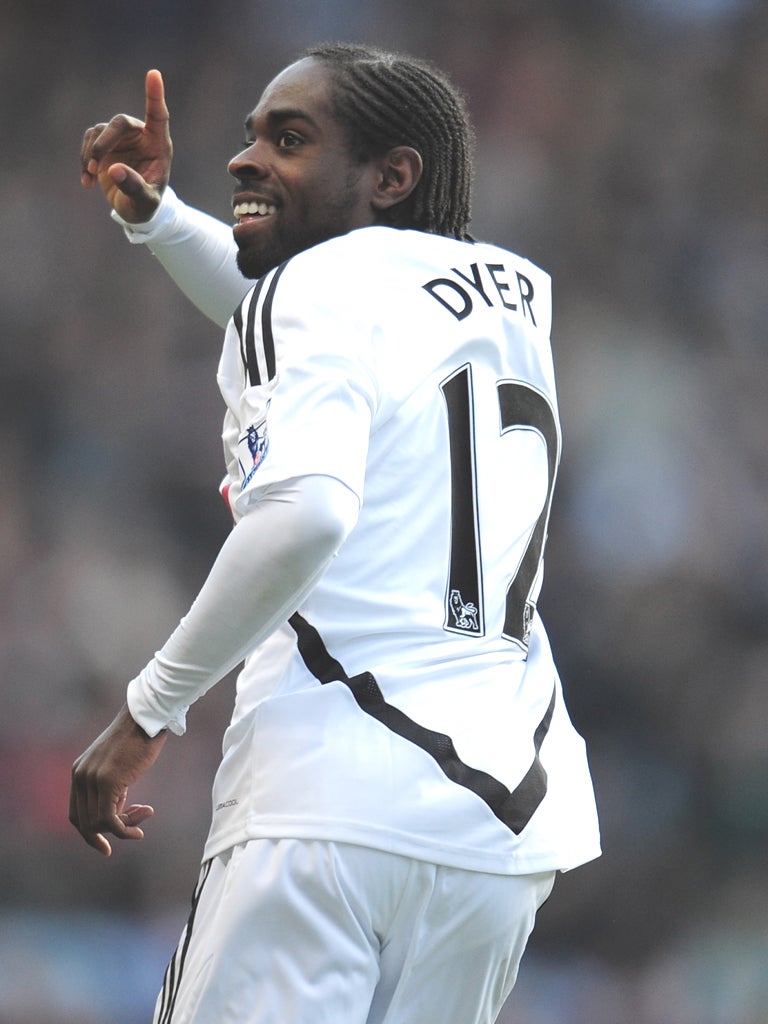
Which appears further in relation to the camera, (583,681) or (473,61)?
(473,61)

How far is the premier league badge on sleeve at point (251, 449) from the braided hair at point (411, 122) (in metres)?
0.55

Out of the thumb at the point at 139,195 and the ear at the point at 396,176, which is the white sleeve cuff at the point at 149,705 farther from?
the thumb at the point at 139,195

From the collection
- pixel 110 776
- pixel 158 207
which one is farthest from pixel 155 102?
pixel 110 776

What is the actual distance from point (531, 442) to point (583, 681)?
4209mm

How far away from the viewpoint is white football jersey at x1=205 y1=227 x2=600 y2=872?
1.91 m

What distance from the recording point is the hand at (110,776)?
6.33 feet

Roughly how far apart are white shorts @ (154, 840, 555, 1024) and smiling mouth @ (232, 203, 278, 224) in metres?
0.98

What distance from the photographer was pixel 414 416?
2033 mm

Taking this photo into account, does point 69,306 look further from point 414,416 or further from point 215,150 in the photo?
point 414,416

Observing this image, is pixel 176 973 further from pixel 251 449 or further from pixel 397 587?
pixel 251 449

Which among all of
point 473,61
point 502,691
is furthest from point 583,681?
point 502,691

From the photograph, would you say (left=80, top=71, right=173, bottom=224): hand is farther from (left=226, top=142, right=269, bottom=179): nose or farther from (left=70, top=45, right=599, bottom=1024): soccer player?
(left=70, top=45, right=599, bottom=1024): soccer player

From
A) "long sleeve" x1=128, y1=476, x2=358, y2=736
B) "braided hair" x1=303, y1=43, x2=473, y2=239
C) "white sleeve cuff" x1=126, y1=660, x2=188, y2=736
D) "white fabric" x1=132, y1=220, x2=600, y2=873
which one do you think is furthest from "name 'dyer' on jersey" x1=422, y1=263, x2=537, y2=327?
"white sleeve cuff" x1=126, y1=660, x2=188, y2=736

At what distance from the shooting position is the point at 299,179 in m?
2.29
